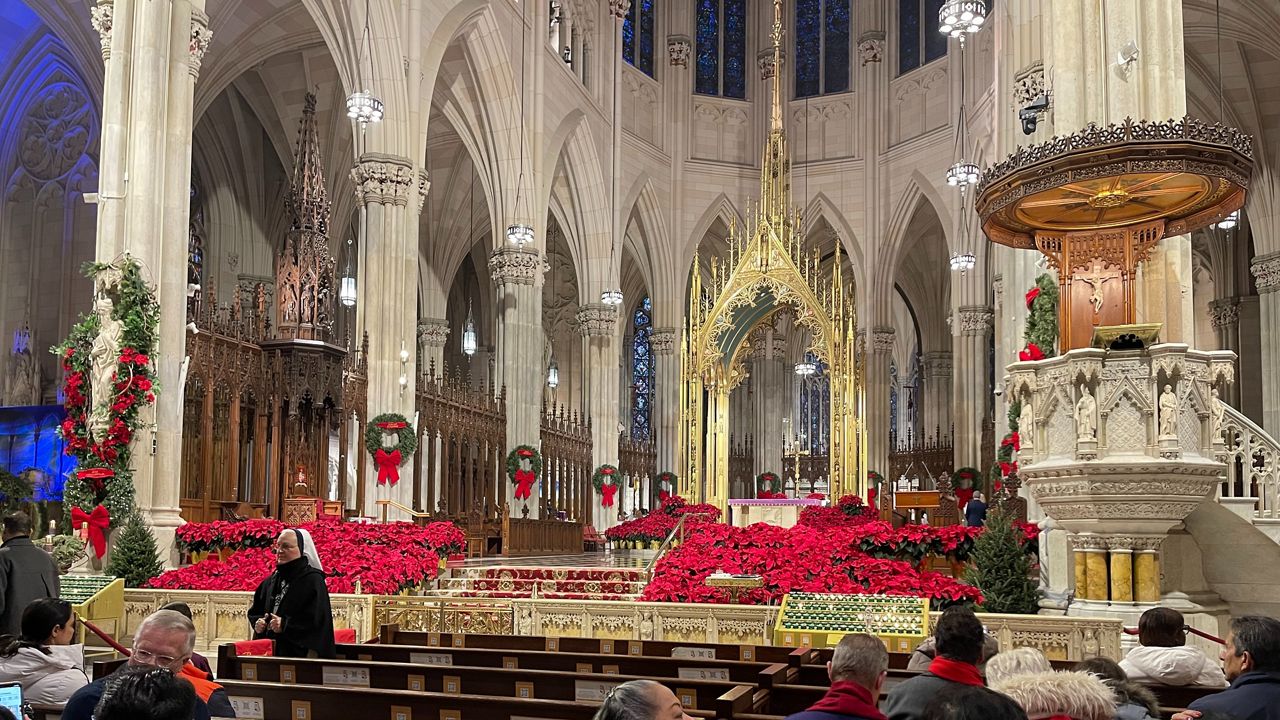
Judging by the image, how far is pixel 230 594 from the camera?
1022cm

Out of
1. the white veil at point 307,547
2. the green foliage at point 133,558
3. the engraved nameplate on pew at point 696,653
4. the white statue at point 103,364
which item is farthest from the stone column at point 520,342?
the white veil at point 307,547

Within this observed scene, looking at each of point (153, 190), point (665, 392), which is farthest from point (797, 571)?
point (665, 392)

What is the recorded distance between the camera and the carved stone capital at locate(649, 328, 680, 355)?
32344mm

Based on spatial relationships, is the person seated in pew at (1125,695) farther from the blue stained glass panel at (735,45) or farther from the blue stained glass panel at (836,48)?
the blue stained glass panel at (735,45)

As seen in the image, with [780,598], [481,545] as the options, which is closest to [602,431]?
[481,545]

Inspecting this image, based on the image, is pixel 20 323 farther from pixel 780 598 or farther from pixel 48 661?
pixel 48 661

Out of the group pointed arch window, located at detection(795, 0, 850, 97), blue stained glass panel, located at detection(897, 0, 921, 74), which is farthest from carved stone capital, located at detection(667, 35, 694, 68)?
blue stained glass panel, located at detection(897, 0, 921, 74)

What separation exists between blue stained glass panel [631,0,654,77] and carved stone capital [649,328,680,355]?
7.40m

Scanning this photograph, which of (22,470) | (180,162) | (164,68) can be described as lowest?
(22,470)

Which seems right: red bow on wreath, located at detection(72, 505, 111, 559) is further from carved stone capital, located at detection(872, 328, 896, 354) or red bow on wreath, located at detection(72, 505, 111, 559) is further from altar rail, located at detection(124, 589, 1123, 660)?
carved stone capital, located at detection(872, 328, 896, 354)

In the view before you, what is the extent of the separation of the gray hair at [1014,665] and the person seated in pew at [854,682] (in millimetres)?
314

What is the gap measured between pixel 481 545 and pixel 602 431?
7.39m

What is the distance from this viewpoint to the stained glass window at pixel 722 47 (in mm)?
33903

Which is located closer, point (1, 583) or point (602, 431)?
point (1, 583)
